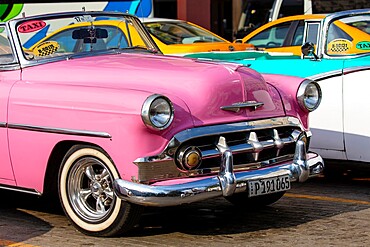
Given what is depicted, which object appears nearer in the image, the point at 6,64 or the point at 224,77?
the point at 224,77

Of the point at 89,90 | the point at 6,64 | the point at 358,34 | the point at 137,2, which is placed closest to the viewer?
the point at 89,90

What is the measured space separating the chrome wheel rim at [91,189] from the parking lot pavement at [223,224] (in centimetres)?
19

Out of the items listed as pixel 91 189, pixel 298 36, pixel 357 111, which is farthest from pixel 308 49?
pixel 298 36

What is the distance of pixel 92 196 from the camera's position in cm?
641

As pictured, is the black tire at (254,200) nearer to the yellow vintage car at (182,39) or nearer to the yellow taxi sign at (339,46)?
the yellow taxi sign at (339,46)

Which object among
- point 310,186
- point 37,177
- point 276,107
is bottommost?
point 310,186

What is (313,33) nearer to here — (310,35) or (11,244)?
(310,35)

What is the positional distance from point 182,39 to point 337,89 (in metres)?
5.51

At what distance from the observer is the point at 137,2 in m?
15.2

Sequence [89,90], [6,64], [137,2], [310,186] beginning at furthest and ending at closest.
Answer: [137,2], [310,186], [6,64], [89,90]

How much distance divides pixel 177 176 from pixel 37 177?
47.5 inches

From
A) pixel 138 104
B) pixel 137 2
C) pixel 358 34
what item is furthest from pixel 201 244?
pixel 137 2

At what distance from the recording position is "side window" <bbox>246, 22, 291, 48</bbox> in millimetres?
13469

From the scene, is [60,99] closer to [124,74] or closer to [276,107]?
Result: [124,74]
